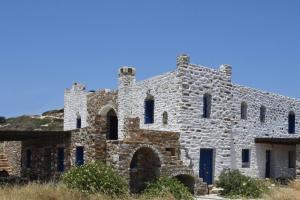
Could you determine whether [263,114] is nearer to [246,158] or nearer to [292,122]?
[246,158]

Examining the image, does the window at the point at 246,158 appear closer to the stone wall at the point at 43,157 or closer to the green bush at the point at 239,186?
the green bush at the point at 239,186

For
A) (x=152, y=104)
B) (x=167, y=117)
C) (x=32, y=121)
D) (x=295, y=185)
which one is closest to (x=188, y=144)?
(x=167, y=117)

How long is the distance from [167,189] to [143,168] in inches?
127

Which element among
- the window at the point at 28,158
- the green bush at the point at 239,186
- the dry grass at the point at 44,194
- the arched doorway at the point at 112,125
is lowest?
the green bush at the point at 239,186

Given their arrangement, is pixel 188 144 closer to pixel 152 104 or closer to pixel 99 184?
pixel 152 104

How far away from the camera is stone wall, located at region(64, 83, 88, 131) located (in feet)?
110

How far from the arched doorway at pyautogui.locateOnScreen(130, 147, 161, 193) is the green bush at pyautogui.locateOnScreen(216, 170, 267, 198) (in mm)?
3621

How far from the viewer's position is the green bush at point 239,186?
23314mm

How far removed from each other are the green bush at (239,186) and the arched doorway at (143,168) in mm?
3621

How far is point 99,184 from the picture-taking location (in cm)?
1914

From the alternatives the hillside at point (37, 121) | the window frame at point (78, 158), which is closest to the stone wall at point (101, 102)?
the window frame at point (78, 158)

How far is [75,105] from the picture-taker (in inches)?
1366

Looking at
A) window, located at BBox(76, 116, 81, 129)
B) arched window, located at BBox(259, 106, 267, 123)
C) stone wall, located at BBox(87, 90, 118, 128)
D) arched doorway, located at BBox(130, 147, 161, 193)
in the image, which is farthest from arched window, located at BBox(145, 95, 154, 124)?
window, located at BBox(76, 116, 81, 129)

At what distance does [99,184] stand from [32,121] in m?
37.3
